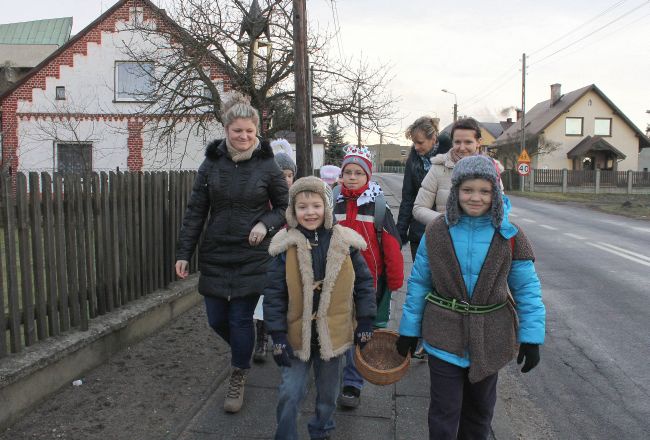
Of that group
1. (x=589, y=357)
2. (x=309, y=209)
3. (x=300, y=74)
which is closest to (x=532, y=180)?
(x=300, y=74)

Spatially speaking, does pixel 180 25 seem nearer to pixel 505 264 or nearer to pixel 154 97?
pixel 154 97

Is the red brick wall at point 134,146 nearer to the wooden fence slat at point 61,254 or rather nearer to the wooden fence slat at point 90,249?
the wooden fence slat at point 90,249

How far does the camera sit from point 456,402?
107 inches

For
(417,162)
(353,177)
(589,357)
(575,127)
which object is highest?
(575,127)

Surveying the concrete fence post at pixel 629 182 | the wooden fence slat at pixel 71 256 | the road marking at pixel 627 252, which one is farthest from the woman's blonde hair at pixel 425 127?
the concrete fence post at pixel 629 182

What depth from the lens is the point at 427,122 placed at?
4504mm

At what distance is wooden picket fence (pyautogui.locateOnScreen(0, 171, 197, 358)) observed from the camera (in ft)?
11.7

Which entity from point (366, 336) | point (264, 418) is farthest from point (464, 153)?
point (264, 418)

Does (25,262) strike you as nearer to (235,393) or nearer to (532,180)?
(235,393)

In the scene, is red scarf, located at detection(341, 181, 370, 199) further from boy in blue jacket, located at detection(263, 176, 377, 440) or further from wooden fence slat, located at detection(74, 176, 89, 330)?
wooden fence slat, located at detection(74, 176, 89, 330)

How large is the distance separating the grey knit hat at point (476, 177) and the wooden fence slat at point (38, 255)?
2.69 metres

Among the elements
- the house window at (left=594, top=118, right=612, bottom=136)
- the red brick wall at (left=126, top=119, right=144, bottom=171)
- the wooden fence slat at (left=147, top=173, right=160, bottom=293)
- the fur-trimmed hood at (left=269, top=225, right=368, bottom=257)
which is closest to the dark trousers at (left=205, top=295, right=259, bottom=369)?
the fur-trimmed hood at (left=269, top=225, right=368, bottom=257)

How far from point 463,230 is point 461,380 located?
0.73 m

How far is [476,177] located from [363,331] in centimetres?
101
